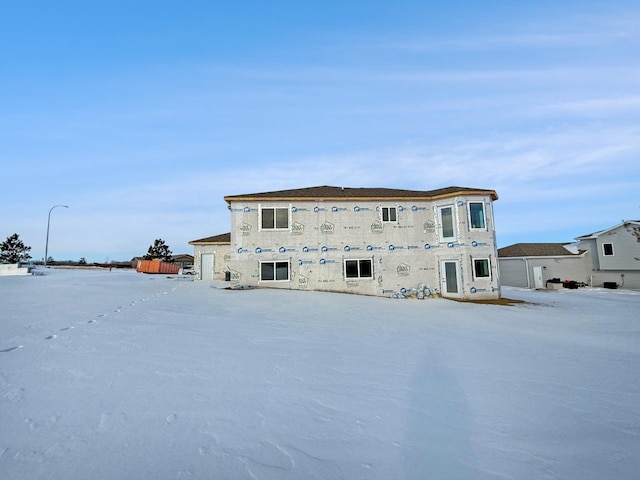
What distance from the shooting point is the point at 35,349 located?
5559 millimetres

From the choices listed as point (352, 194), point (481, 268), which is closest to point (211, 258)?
point (352, 194)

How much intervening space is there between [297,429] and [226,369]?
79.2 inches

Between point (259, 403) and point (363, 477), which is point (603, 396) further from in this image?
point (259, 403)

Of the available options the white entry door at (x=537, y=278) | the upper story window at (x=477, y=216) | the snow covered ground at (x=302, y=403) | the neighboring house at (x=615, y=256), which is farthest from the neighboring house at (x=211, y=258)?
the neighboring house at (x=615, y=256)

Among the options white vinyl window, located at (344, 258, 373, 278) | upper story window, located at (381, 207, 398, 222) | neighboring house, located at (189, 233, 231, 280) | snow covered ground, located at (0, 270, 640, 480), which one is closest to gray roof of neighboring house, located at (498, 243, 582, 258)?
upper story window, located at (381, 207, 398, 222)

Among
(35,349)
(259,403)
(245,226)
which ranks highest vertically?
(245,226)

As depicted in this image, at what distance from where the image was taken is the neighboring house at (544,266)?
30609 mm

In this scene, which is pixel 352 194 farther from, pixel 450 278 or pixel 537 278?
pixel 537 278

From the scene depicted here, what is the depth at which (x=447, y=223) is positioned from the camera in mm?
18359

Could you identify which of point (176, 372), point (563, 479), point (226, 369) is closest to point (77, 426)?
point (176, 372)

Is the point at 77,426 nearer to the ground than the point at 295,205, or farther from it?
nearer to the ground

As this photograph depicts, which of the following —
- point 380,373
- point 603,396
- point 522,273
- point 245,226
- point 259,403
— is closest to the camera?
point 259,403

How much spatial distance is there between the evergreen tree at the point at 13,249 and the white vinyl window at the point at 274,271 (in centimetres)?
4725

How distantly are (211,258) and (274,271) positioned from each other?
35.2 feet
